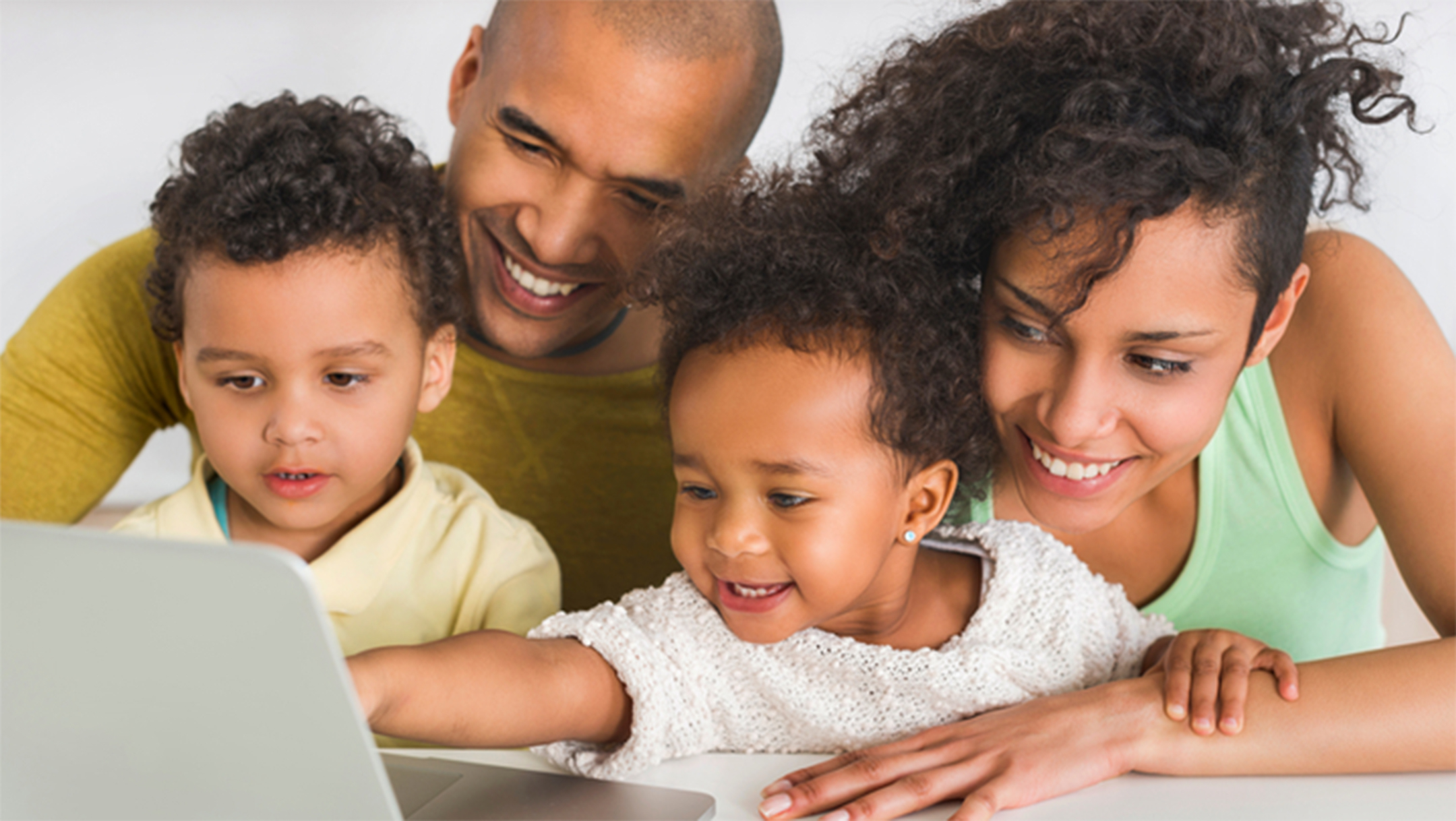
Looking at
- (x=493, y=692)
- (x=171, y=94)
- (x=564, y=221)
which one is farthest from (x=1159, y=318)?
(x=171, y=94)

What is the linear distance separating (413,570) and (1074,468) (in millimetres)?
703

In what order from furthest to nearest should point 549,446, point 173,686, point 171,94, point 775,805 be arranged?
point 171,94, point 549,446, point 775,805, point 173,686

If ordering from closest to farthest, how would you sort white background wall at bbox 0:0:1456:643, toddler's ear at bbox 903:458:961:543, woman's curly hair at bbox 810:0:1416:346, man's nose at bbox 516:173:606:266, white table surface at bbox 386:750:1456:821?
white table surface at bbox 386:750:1456:821
woman's curly hair at bbox 810:0:1416:346
toddler's ear at bbox 903:458:961:543
man's nose at bbox 516:173:606:266
white background wall at bbox 0:0:1456:643

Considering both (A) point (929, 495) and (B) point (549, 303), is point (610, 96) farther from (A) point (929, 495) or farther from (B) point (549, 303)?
(A) point (929, 495)

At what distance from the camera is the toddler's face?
3.24 ft

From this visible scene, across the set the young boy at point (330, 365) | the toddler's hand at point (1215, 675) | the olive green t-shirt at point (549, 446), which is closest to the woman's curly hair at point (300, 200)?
the young boy at point (330, 365)

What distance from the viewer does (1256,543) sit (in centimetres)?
126

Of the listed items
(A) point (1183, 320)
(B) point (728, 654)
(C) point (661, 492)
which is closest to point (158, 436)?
(C) point (661, 492)

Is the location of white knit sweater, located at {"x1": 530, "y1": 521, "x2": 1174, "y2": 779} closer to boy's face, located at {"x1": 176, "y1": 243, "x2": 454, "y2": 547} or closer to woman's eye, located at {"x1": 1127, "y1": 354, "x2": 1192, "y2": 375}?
woman's eye, located at {"x1": 1127, "y1": 354, "x2": 1192, "y2": 375}

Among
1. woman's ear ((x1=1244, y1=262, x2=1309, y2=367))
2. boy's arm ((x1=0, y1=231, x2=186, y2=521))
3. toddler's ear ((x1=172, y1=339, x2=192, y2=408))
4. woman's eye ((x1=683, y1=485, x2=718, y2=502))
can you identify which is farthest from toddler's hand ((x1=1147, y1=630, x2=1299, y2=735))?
boy's arm ((x1=0, y1=231, x2=186, y2=521))

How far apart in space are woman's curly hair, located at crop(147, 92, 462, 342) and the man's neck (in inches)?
9.6

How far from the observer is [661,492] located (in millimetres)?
1623

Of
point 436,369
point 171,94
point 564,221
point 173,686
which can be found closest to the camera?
point 173,686

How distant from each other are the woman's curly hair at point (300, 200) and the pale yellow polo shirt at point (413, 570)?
0.65ft
